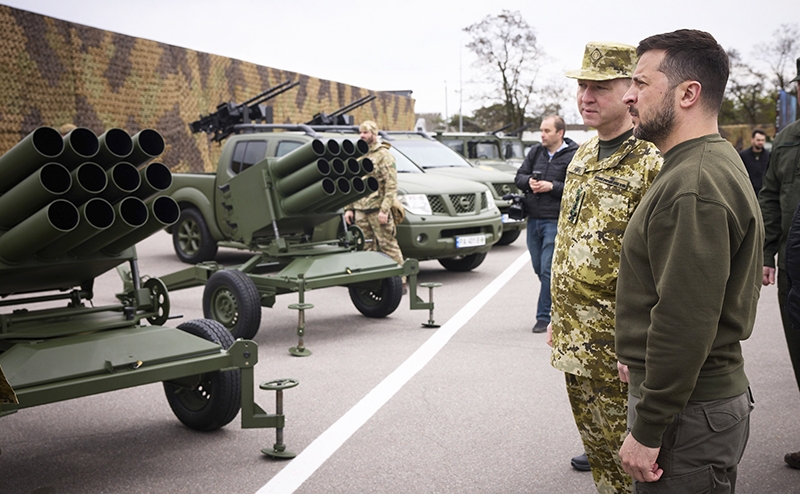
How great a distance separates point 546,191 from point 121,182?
4301 millimetres

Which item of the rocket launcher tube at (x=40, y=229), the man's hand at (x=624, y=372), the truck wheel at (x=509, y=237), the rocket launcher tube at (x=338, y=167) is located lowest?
the truck wheel at (x=509, y=237)

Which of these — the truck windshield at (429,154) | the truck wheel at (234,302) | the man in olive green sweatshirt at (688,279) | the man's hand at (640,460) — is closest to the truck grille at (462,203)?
the truck windshield at (429,154)

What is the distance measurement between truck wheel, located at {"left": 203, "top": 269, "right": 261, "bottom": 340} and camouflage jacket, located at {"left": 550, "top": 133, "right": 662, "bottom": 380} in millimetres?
4810

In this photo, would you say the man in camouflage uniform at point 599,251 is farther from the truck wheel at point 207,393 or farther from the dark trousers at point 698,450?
the truck wheel at point 207,393

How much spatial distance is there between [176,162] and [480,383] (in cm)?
1966

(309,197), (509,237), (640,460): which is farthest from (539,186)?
(509,237)

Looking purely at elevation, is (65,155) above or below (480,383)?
above

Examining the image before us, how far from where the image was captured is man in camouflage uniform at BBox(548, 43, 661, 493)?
3283 mm

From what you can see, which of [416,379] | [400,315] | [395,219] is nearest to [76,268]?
[416,379]

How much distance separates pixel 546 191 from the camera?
7.95m

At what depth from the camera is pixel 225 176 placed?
38.5ft

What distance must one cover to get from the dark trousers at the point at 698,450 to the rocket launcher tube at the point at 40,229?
3330 mm

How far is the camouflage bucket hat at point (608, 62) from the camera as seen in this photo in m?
3.46

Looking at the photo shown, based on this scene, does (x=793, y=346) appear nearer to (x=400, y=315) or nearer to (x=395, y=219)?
(x=400, y=315)
